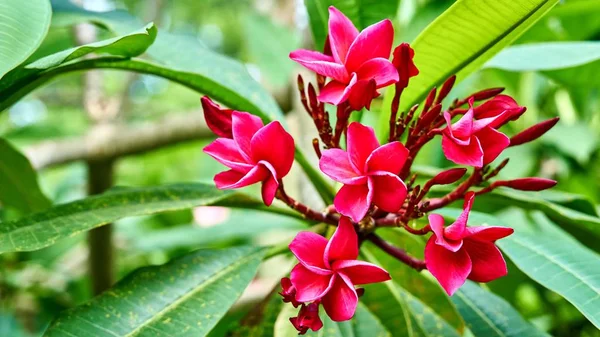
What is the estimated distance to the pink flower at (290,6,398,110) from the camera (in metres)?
0.61

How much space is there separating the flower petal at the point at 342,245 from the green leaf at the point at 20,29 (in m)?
0.33

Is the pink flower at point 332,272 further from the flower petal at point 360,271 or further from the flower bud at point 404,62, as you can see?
the flower bud at point 404,62

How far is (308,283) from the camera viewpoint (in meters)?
0.55

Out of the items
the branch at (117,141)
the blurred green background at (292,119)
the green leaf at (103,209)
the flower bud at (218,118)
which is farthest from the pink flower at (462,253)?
the branch at (117,141)

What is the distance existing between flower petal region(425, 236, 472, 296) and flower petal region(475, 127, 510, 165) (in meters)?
0.10

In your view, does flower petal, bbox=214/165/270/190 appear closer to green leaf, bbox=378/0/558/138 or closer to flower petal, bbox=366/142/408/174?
flower petal, bbox=366/142/408/174

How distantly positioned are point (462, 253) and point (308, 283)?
0.45 feet

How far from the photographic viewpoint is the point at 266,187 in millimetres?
602

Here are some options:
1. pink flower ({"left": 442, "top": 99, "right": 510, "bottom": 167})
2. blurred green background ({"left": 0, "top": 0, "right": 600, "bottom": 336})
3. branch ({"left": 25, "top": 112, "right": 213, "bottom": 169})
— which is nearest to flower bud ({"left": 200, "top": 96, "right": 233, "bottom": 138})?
pink flower ({"left": 442, "top": 99, "right": 510, "bottom": 167})

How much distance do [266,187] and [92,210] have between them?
0.27m

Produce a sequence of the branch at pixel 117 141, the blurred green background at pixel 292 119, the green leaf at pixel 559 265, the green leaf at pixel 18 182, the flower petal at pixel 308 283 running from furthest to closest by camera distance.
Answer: the branch at pixel 117 141, the blurred green background at pixel 292 119, the green leaf at pixel 18 182, the green leaf at pixel 559 265, the flower petal at pixel 308 283

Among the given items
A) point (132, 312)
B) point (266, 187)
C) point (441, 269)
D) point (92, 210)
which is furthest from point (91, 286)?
point (441, 269)

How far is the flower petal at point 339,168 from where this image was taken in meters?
0.56

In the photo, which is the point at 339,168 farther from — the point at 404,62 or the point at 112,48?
the point at 112,48
